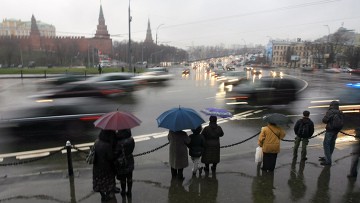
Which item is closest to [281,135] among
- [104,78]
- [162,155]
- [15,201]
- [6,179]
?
[162,155]

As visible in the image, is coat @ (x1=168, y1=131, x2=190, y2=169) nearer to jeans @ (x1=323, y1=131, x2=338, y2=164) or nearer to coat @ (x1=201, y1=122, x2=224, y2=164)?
coat @ (x1=201, y1=122, x2=224, y2=164)

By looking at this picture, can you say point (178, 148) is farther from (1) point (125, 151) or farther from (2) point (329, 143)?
(2) point (329, 143)

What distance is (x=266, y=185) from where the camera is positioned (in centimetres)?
656

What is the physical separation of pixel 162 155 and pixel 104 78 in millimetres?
11120

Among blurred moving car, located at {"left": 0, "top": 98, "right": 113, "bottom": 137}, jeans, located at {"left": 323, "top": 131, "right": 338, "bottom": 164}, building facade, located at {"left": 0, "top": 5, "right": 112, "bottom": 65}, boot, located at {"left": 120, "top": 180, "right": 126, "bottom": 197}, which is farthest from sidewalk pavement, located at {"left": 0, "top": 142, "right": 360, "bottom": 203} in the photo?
building facade, located at {"left": 0, "top": 5, "right": 112, "bottom": 65}

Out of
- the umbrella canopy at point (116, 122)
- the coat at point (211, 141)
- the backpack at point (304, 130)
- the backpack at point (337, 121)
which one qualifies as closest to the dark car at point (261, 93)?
the backpack at point (304, 130)

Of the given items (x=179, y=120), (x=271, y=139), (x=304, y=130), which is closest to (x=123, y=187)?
(x=179, y=120)

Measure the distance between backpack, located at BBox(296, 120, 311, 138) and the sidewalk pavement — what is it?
0.78 metres

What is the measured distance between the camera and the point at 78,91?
15.8m

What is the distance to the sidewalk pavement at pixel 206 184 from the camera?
596cm

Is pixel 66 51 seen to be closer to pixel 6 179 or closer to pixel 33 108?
pixel 33 108

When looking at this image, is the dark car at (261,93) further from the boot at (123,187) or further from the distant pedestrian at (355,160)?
the boot at (123,187)

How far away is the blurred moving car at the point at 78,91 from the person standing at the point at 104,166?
422 inches

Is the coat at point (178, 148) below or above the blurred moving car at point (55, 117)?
above
